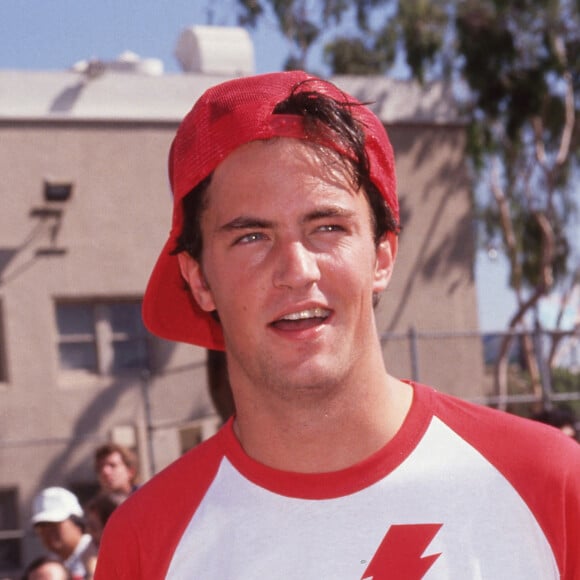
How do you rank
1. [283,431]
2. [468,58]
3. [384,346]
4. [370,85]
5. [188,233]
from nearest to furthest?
[283,431], [188,233], [384,346], [370,85], [468,58]

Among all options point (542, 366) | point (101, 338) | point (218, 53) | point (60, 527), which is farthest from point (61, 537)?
point (218, 53)

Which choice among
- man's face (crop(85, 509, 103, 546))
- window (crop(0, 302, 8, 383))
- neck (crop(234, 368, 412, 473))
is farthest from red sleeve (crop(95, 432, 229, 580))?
window (crop(0, 302, 8, 383))

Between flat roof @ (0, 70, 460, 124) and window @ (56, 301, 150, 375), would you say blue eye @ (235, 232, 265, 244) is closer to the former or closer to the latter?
window @ (56, 301, 150, 375)

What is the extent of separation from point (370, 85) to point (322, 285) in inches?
615

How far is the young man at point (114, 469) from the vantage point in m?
7.26

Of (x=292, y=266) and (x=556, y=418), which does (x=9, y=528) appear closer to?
(x=556, y=418)

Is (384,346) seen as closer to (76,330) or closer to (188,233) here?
(76,330)

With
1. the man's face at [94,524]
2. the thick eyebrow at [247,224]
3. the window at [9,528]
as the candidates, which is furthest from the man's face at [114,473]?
the window at [9,528]

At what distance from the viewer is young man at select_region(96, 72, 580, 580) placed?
1.91 m

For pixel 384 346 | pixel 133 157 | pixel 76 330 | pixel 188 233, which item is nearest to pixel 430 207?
pixel 384 346

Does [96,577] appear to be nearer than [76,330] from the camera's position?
Yes

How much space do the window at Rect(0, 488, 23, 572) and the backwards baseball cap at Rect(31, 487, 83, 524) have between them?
6449 mm

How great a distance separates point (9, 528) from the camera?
14047mm

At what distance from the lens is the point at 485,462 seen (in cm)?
198
